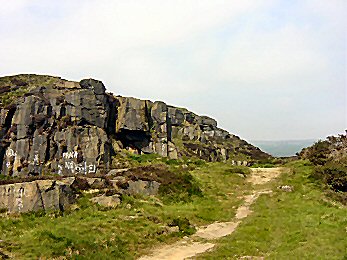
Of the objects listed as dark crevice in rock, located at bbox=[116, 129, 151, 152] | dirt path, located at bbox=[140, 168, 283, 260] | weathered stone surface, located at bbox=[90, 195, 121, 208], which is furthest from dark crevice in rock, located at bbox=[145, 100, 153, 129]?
weathered stone surface, located at bbox=[90, 195, 121, 208]

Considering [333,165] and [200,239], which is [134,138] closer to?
[333,165]

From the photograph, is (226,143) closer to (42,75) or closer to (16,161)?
(42,75)

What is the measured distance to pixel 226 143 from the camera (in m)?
90.6

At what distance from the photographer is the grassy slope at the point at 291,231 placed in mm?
17250

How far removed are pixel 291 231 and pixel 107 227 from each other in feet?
37.8

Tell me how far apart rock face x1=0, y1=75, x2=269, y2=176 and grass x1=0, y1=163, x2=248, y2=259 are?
53.5 feet

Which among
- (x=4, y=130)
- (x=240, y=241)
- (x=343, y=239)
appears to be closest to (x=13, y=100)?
(x=4, y=130)

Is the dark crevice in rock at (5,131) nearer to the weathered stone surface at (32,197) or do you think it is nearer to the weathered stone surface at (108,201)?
the weathered stone surface at (32,197)

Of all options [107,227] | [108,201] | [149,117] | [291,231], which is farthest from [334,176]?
[149,117]

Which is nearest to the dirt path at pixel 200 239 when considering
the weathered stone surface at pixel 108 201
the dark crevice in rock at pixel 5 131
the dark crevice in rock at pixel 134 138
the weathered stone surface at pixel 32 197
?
the weathered stone surface at pixel 108 201

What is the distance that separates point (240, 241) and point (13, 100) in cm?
4420

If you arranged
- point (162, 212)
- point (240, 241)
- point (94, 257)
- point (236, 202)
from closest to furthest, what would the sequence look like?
point (94, 257)
point (240, 241)
point (162, 212)
point (236, 202)

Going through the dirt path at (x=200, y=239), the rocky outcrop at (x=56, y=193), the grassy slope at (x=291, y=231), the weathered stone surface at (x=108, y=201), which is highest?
the rocky outcrop at (x=56, y=193)

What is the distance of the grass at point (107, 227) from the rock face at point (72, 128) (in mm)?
16303
